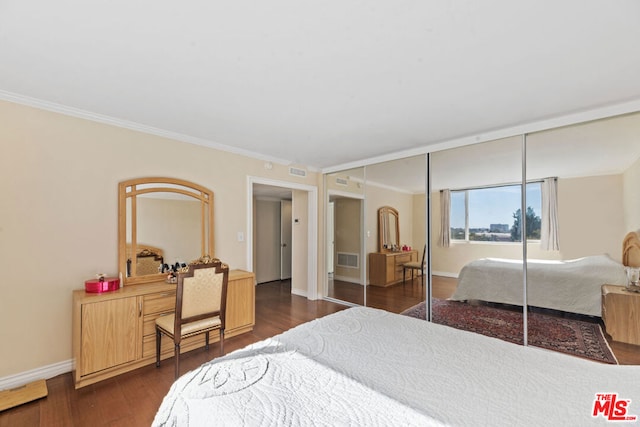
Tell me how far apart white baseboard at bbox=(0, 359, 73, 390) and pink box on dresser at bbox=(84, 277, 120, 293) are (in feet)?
2.32

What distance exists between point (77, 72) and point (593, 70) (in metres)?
3.76

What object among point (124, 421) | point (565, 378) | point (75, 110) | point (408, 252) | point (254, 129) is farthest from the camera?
point (408, 252)

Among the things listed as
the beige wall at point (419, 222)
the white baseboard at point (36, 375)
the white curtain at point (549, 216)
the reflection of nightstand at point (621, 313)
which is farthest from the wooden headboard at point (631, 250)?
the white baseboard at point (36, 375)

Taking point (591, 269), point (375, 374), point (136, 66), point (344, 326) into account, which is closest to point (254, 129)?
point (136, 66)

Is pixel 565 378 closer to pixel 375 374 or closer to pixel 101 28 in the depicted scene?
pixel 375 374

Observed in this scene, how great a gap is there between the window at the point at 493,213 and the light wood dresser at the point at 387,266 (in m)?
0.85

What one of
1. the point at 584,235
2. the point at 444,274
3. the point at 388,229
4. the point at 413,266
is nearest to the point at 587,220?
the point at 584,235

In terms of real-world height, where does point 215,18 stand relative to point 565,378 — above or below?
above

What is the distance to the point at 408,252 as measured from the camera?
394 centimetres

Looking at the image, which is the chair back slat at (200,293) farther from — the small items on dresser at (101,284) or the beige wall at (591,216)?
the beige wall at (591,216)

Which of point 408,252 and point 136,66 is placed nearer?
point 136,66

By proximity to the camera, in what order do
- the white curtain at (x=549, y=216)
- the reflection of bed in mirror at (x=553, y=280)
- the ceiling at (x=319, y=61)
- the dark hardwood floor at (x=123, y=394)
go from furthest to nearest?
the white curtain at (x=549, y=216)
the reflection of bed in mirror at (x=553, y=280)
the dark hardwood floor at (x=123, y=394)
the ceiling at (x=319, y=61)

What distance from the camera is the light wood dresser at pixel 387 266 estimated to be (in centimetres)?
405

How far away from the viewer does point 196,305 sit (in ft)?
8.08
